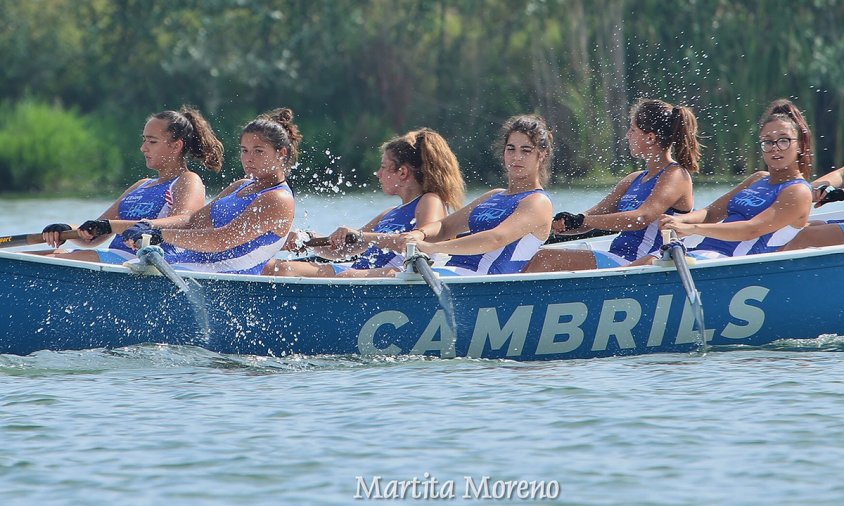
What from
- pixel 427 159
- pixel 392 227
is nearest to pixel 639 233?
pixel 427 159

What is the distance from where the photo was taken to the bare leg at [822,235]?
764cm

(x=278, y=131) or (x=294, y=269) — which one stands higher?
(x=278, y=131)

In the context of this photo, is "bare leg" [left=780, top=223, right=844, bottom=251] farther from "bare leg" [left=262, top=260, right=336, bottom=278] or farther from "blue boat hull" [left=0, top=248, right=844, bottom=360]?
"bare leg" [left=262, top=260, right=336, bottom=278]

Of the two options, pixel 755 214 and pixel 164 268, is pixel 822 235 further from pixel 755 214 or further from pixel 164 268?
pixel 164 268

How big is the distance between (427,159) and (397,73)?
18.2 m

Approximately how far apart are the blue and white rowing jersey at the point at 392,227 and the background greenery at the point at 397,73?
11504mm

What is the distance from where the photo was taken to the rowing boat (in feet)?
22.8

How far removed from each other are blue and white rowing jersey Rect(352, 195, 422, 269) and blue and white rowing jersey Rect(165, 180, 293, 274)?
49 cm

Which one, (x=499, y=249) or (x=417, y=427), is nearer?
(x=417, y=427)

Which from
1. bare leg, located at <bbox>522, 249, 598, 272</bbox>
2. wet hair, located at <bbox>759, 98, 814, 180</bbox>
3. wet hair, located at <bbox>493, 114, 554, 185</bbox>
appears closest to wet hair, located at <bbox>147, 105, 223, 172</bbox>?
wet hair, located at <bbox>493, 114, 554, 185</bbox>

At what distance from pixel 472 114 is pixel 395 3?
403 centimetres

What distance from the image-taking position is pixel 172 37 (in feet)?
91.1

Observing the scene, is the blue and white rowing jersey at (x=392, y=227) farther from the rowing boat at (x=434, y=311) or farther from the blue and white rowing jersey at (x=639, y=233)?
the blue and white rowing jersey at (x=639, y=233)

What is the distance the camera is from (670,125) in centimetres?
743
